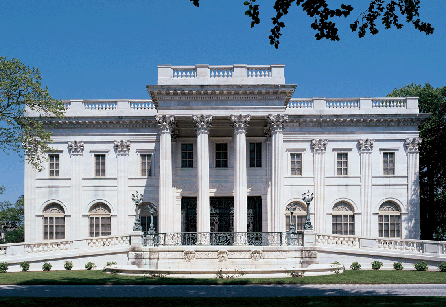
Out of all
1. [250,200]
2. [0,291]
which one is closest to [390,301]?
[0,291]

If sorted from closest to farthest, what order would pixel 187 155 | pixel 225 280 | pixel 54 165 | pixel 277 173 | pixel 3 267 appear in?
pixel 225 280
pixel 3 267
pixel 277 173
pixel 187 155
pixel 54 165

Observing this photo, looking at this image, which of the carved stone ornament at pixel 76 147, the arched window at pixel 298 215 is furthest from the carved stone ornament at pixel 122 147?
the arched window at pixel 298 215

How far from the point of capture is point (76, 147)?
1667 inches

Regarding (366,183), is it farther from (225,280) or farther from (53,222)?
(53,222)

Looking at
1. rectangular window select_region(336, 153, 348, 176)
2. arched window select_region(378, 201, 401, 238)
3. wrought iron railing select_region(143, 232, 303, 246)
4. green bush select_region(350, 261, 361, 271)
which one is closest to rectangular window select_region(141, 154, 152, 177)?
wrought iron railing select_region(143, 232, 303, 246)

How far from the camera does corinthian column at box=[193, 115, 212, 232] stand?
35.8m

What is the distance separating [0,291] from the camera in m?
21.0

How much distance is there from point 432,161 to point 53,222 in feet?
104

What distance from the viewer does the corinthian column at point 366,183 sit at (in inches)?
1656

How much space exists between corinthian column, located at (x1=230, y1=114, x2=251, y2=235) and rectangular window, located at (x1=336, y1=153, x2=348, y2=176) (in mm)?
10250

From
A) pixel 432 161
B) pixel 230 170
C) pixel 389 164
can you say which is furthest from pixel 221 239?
pixel 432 161

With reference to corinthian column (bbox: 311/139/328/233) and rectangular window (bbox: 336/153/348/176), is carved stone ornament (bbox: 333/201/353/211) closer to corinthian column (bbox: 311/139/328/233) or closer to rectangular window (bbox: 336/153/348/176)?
corinthian column (bbox: 311/139/328/233)

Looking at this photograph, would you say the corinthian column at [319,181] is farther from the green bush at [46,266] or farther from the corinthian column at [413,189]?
the green bush at [46,266]

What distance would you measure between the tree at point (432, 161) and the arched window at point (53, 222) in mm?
30589
